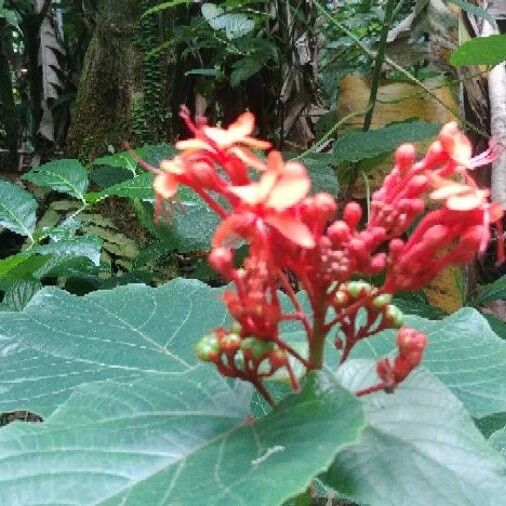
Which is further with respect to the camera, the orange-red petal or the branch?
the branch

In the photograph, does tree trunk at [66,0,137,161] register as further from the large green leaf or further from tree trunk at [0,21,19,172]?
tree trunk at [0,21,19,172]

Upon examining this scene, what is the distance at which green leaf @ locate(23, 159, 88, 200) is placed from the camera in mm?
1526

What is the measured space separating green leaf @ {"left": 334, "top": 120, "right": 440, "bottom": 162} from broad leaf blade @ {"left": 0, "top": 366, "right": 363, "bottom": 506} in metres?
0.91

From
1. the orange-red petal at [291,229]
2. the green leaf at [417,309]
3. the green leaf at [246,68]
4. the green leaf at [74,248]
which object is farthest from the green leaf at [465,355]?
the green leaf at [246,68]

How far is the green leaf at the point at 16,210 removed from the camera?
143 centimetres

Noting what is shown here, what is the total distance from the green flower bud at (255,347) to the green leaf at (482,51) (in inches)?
36.9

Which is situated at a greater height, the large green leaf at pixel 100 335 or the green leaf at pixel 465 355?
the large green leaf at pixel 100 335

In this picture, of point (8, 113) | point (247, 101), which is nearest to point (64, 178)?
point (247, 101)

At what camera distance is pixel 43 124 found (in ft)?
11.7

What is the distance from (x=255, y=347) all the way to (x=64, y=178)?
1061mm

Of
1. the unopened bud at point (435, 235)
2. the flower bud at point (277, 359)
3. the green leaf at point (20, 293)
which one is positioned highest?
the unopened bud at point (435, 235)

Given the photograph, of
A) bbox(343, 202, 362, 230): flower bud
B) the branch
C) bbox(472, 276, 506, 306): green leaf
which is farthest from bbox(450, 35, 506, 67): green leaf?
bbox(343, 202, 362, 230): flower bud

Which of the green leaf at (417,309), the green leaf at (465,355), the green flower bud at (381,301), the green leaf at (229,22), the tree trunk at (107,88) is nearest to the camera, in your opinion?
the green flower bud at (381,301)

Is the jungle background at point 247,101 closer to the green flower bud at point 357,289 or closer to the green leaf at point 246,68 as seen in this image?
the green leaf at point 246,68
